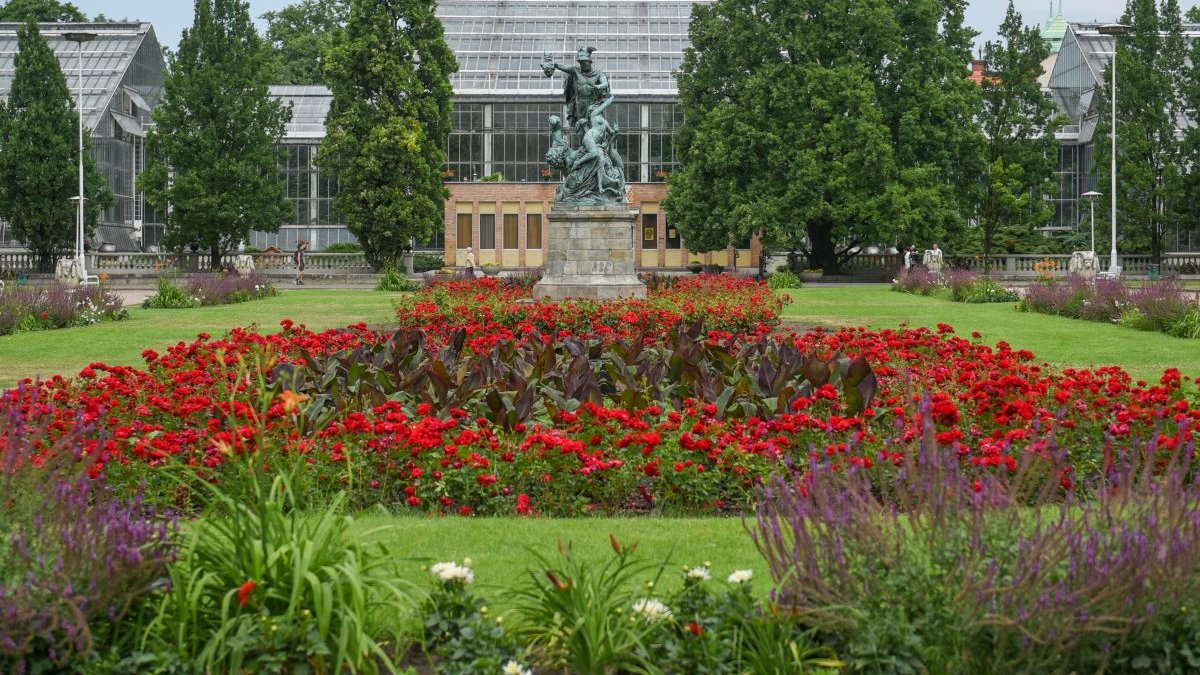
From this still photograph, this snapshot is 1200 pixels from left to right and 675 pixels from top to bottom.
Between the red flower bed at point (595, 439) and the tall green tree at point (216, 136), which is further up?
the tall green tree at point (216, 136)

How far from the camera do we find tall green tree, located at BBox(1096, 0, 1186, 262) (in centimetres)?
5156

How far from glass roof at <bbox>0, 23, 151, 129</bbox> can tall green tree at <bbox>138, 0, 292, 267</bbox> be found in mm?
12836

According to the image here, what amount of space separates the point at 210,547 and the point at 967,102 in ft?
151

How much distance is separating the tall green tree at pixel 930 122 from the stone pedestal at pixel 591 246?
18915 millimetres

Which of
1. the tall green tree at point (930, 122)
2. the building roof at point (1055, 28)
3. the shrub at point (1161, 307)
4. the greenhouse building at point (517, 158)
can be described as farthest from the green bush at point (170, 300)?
the building roof at point (1055, 28)

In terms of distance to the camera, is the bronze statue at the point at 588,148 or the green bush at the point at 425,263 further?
the green bush at the point at 425,263

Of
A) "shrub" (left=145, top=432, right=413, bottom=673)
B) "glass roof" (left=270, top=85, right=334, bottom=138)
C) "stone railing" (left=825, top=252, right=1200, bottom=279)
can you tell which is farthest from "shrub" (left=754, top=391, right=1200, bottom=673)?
"glass roof" (left=270, top=85, right=334, bottom=138)

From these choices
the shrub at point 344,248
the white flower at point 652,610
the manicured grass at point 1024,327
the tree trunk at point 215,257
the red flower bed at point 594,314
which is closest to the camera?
the white flower at point 652,610

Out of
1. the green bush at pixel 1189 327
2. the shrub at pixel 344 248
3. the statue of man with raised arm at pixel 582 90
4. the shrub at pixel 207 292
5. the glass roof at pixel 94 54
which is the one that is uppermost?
the glass roof at pixel 94 54

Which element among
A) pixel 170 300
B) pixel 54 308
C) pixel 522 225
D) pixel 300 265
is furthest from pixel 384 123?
pixel 54 308

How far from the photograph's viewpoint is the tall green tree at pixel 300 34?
7994cm

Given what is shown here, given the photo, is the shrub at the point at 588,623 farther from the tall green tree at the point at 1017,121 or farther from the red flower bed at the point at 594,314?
the tall green tree at the point at 1017,121

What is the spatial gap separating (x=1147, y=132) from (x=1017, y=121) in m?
5.60

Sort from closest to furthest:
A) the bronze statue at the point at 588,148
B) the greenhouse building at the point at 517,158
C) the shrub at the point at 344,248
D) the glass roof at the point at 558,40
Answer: the bronze statue at the point at 588,148
the shrub at the point at 344,248
the greenhouse building at the point at 517,158
the glass roof at the point at 558,40
